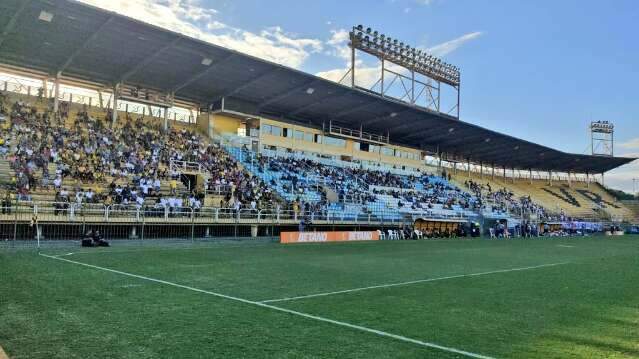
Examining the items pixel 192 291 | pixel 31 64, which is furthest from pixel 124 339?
pixel 31 64

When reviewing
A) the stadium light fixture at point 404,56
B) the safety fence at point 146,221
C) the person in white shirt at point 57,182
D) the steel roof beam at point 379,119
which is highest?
the stadium light fixture at point 404,56

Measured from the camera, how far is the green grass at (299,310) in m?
5.55

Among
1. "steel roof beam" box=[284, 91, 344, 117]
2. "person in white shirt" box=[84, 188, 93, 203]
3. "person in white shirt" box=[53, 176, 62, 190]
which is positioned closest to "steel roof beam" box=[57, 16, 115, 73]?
"person in white shirt" box=[53, 176, 62, 190]

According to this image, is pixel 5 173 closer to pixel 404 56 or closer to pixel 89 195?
pixel 89 195

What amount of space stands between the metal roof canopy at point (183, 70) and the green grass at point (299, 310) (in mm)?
18247

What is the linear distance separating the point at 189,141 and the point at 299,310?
31.0 meters

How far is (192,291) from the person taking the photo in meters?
9.31

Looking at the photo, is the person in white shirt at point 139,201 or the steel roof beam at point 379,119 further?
the steel roof beam at point 379,119

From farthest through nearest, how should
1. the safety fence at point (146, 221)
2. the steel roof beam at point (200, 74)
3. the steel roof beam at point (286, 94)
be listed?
the steel roof beam at point (286, 94) → the steel roof beam at point (200, 74) → the safety fence at point (146, 221)

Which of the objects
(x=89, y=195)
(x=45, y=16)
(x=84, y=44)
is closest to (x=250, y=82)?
(x=84, y=44)

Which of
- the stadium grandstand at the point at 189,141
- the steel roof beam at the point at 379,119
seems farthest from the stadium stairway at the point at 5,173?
the steel roof beam at the point at 379,119

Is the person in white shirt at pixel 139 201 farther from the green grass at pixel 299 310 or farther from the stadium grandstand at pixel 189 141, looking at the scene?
the green grass at pixel 299 310

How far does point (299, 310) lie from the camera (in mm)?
7789

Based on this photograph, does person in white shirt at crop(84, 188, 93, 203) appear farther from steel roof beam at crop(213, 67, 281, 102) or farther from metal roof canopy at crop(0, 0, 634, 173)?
steel roof beam at crop(213, 67, 281, 102)
